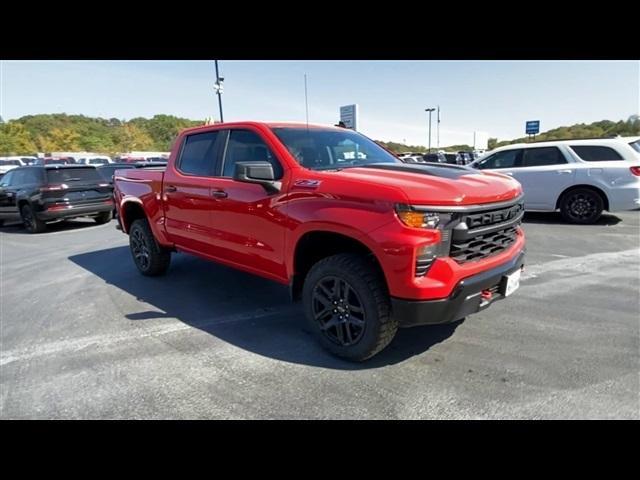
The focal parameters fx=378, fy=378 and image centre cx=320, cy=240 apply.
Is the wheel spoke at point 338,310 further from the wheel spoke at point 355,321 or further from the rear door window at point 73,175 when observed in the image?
the rear door window at point 73,175

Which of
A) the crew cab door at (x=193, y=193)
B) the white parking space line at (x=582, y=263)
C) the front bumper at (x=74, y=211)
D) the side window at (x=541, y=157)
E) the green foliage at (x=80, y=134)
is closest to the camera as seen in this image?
the crew cab door at (x=193, y=193)

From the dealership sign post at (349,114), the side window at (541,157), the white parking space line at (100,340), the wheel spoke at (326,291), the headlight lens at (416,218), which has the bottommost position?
the white parking space line at (100,340)

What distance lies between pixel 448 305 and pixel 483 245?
587 mm

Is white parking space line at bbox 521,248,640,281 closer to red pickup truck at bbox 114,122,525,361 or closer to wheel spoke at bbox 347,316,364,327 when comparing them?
red pickup truck at bbox 114,122,525,361

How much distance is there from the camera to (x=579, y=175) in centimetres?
791

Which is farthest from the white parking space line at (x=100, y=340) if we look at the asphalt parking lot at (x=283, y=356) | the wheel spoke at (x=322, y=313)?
the wheel spoke at (x=322, y=313)

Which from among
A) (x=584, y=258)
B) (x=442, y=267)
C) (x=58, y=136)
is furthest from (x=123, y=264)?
(x=58, y=136)

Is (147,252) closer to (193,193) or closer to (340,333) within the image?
(193,193)

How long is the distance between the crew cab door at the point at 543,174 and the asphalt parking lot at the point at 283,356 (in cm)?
352

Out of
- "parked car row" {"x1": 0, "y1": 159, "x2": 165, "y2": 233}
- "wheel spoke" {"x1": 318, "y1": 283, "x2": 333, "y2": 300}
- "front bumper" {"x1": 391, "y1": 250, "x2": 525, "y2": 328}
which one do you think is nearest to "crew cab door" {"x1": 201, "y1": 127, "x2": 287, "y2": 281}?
"wheel spoke" {"x1": 318, "y1": 283, "x2": 333, "y2": 300}

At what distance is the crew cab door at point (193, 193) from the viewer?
13.2 ft

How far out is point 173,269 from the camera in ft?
19.0

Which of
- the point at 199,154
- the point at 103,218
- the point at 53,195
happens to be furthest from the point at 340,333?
the point at 103,218
